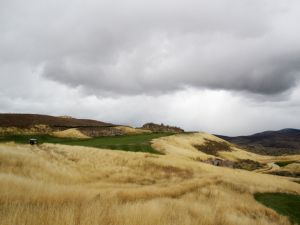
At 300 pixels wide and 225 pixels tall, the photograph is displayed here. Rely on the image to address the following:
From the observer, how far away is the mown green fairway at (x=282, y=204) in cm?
1663

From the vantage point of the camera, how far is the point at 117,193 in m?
14.1

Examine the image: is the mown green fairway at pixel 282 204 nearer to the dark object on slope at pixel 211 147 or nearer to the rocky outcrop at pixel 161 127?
the dark object on slope at pixel 211 147

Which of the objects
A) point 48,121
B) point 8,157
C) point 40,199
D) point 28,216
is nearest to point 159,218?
point 28,216

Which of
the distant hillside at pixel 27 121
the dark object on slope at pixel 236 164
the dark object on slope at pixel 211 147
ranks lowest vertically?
the dark object on slope at pixel 236 164

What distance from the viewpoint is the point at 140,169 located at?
32500mm

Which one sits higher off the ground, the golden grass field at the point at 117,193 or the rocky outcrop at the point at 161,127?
the rocky outcrop at the point at 161,127

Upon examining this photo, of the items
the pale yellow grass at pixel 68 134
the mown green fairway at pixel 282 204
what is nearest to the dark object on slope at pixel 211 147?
the pale yellow grass at pixel 68 134

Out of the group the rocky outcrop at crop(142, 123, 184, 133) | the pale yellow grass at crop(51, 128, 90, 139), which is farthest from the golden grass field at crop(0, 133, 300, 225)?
the rocky outcrop at crop(142, 123, 184, 133)

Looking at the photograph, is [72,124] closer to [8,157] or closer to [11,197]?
[8,157]

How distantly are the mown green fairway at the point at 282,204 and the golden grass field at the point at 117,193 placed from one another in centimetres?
86

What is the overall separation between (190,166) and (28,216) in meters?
31.4

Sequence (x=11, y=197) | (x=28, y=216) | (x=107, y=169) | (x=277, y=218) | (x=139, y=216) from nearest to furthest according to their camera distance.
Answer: (x=28, y=216) → (x=139, y=216) → (x=11, y=197) → (x=277, y=218) → (x=107, y=169)

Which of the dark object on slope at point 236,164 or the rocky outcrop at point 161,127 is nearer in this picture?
the dark object on slope at point 236,164

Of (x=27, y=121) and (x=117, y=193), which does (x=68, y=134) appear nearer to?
(x=27, y=121)
